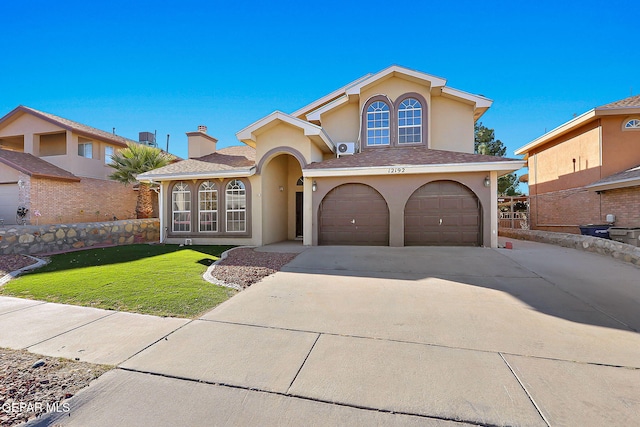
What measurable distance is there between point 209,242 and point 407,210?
9009 millimetres

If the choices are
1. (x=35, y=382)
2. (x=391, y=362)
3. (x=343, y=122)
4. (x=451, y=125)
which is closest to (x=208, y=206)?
(x=343, y=122)

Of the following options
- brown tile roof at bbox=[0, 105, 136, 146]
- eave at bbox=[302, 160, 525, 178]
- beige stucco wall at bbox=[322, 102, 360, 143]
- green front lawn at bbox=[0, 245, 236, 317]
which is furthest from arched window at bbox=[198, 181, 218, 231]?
brown tile roof at bbox=[0, 105, 136, 146]

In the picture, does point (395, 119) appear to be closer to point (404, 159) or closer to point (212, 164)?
point (404, 159)

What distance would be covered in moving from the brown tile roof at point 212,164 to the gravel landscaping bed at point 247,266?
4.52 m

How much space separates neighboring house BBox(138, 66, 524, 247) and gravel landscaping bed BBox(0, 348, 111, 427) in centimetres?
909

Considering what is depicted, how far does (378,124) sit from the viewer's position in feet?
45.4

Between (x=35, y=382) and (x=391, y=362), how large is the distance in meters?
3.57

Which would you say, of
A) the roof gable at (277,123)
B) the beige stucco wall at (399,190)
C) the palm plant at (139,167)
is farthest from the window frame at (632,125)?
the palm plant at (139,167)

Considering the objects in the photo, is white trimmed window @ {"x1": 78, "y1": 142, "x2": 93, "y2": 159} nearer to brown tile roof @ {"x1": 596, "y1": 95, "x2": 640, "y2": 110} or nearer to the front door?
the front door

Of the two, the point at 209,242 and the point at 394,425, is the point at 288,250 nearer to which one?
the point at 209,242

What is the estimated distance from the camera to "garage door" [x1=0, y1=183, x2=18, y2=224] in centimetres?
1588

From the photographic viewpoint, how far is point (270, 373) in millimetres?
2883

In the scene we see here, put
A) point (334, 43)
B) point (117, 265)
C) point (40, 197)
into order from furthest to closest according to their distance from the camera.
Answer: point (40, 197) < point (334, 43) < point (117, 265)

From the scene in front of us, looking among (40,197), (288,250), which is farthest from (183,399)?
(40,197)
